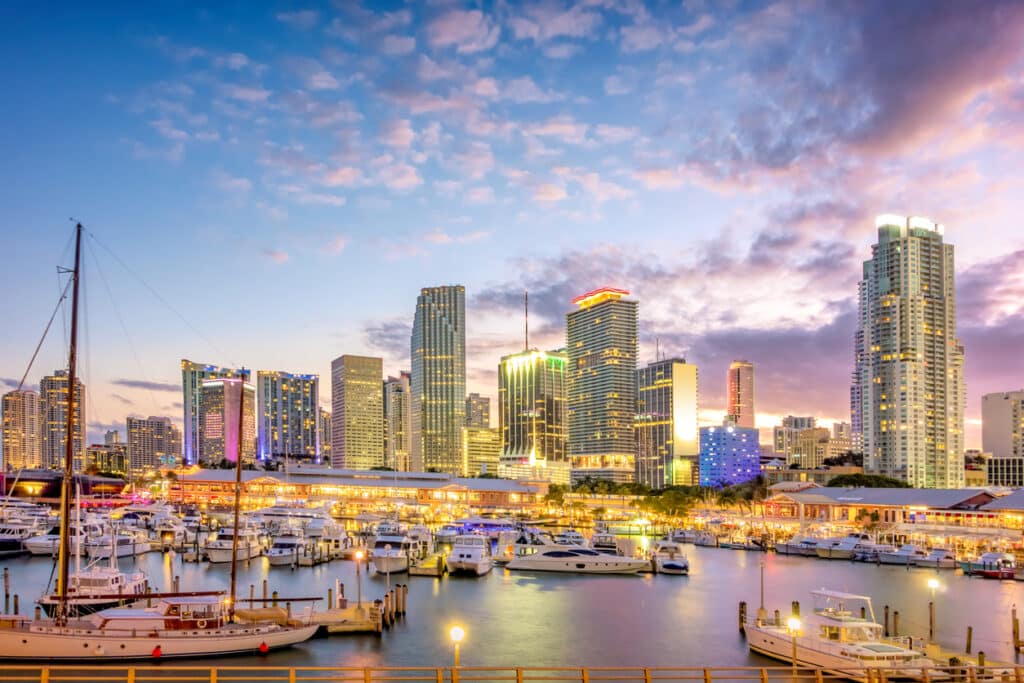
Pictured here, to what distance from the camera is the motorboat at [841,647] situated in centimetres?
3300

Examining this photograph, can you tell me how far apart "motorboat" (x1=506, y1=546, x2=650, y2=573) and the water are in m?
1.46

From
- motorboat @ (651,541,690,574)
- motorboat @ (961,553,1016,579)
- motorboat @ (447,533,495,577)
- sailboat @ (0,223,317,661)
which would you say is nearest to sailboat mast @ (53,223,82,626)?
sailboat @ (0,223,317,661)

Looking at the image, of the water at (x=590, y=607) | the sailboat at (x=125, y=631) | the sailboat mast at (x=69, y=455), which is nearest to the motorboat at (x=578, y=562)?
the water at (x=590, y=607)

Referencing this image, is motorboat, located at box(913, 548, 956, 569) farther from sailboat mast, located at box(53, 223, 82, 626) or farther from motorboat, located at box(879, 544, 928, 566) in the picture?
sailboat mast, located at box(53, 223, 82, 626)

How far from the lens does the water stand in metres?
41.8

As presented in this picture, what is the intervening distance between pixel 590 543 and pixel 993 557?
1598 inches

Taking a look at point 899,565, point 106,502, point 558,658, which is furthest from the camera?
point 106,502

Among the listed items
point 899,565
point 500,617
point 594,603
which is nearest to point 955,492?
point 899,565

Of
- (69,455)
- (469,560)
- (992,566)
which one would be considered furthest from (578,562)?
(69,455)

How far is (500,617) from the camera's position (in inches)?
2063

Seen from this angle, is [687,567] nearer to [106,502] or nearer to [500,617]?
[500,617]

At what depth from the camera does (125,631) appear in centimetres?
3616

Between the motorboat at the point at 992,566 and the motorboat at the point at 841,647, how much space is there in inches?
1781

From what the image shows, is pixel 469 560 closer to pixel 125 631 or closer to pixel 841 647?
pixel 125 631
